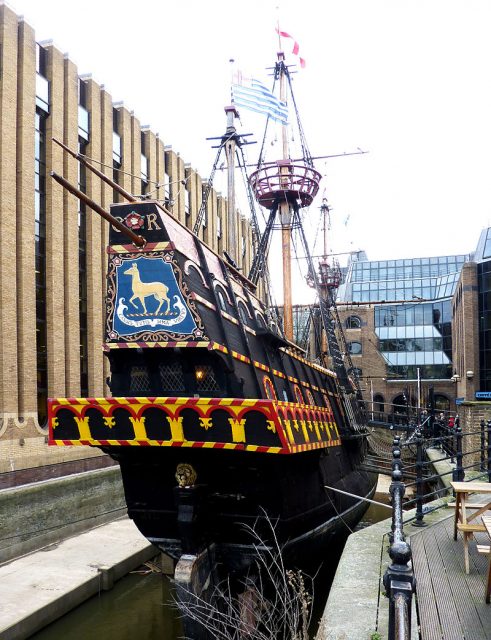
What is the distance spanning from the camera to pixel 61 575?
11.5m

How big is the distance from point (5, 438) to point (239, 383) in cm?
1097

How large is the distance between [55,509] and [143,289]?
351 inches

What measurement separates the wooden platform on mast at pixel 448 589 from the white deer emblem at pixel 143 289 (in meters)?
4.30

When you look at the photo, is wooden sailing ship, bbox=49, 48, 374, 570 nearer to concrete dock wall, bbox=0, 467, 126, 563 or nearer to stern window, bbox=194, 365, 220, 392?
stern window, bbox=194, 365, 220, 392

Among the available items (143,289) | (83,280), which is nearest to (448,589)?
(143,289)

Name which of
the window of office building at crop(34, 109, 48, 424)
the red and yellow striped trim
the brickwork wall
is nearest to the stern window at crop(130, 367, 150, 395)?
the red and yellow striped trim

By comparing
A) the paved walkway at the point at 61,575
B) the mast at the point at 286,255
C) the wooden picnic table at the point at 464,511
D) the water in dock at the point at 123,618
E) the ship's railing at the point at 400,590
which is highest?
the mast at the point at 286,255

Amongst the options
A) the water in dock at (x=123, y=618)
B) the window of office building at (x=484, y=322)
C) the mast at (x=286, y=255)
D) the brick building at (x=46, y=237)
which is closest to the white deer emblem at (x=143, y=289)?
the water in dock at (x=123, y=618)

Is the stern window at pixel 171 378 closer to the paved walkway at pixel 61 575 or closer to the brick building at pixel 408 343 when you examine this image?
the paved walkway at pixel 61 575

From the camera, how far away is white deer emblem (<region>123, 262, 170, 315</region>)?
8125mm

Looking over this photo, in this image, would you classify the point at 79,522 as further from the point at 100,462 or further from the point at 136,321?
the point at 136,321

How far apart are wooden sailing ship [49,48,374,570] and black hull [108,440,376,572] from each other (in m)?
0.02

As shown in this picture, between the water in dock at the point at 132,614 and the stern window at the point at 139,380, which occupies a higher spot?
the stern window at the point at 139,380

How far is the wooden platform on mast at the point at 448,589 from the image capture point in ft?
14.0
